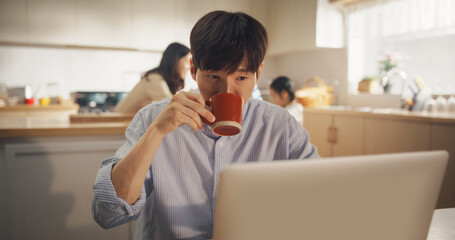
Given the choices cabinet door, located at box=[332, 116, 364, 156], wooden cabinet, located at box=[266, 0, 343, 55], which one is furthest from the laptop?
wooden cabinet, located at box=[266, 0, 343, 55]

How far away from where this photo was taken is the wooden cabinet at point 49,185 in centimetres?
146

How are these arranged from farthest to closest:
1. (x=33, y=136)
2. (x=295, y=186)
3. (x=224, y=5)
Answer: (x=224, y=5)
(x=33, y=136)
(x=295, y=186)

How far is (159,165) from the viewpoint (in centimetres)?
Result: 90

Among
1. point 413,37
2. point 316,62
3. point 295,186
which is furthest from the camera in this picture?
point 316,62

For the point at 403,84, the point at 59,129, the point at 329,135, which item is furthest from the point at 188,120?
the point at 403,84

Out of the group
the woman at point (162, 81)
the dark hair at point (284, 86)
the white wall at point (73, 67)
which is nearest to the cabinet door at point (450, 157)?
the dark hair at point (284, 86)

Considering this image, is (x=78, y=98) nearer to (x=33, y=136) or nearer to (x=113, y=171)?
(x=33, y=136)

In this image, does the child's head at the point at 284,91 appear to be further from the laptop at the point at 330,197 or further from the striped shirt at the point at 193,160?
the laptop at the point at 330,197

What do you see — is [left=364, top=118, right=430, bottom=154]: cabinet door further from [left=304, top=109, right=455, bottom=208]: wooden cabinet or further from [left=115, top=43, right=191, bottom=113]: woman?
[left=115, top=43, right=191, bottom=113]: woman

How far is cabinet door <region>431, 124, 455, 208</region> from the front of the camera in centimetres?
211

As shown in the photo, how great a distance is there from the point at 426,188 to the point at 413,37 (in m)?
3.34

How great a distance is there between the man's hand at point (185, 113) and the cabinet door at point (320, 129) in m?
2.67

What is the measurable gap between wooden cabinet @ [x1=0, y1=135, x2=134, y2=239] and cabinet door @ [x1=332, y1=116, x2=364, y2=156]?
79.1 inches

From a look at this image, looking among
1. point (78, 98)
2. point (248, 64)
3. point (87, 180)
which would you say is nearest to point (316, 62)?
point (78, 98)
